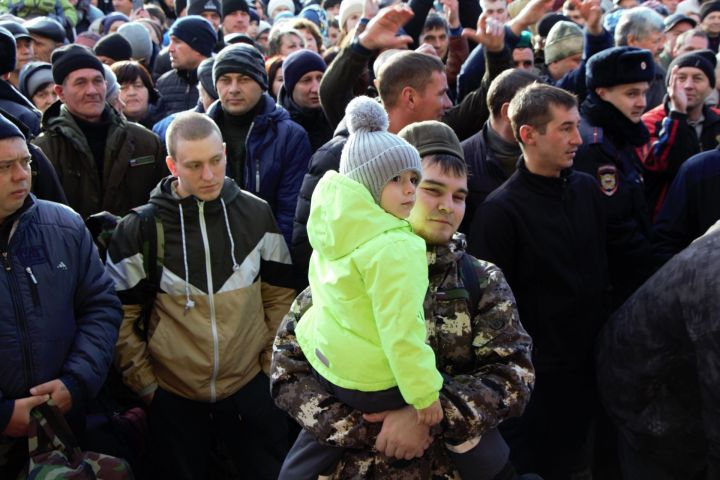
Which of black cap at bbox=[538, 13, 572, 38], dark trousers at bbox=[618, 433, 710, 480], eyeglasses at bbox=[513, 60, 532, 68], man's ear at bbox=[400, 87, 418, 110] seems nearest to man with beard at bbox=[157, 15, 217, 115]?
eyeglasses at bbox=[513, 60, 532, 68]

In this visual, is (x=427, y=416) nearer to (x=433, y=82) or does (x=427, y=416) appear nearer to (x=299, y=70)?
(x=433, y=82)

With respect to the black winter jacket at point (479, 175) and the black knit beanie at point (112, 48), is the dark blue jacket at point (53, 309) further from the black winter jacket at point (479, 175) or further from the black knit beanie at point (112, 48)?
the black knit beanie at point (112, 48)

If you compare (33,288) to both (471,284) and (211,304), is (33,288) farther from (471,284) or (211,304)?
(471,284)

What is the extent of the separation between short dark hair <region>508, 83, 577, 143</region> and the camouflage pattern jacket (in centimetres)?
138

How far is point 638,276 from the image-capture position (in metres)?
4.36

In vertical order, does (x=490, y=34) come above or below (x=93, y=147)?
above

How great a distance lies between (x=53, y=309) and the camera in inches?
138

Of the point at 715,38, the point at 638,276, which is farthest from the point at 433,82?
the point at 715,38

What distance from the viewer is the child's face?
245cm

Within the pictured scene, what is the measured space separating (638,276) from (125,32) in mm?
6490

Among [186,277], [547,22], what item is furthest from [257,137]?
[547,22]

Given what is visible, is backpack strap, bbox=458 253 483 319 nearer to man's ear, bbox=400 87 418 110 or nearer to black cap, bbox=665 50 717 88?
man's ear, bbox=400 87 418 110

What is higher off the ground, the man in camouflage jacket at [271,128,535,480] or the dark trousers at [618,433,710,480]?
the man in camouflage jacket at [271,128,535,480]

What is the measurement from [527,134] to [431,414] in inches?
77.0
